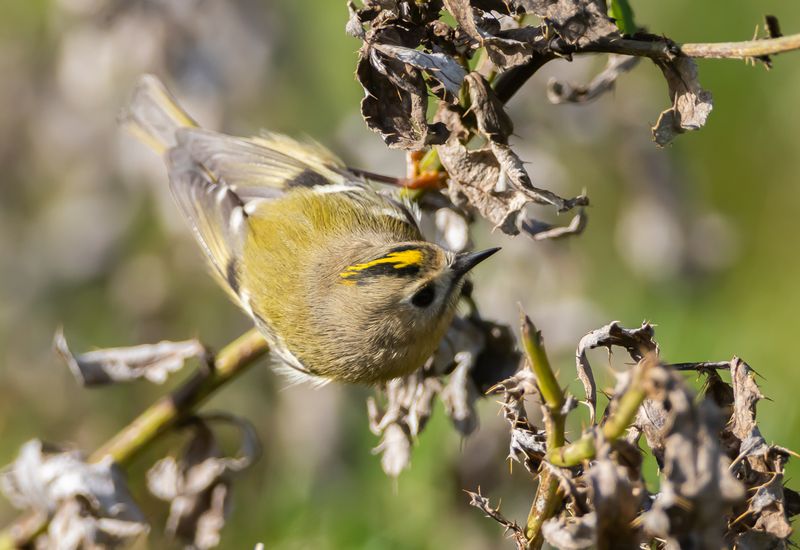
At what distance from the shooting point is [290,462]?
4.14 metres

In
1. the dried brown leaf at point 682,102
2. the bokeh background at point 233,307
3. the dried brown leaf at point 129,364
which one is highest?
the dried brown leaf at point 682,102

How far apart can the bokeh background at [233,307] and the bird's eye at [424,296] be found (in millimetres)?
757

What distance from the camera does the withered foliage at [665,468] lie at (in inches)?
56.4

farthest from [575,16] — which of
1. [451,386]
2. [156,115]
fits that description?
[156,115]

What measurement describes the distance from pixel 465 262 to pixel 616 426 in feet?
4.38

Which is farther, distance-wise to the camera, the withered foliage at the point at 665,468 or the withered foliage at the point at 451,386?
the withered foliage at the point at 451,386

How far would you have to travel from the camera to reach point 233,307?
4594mm

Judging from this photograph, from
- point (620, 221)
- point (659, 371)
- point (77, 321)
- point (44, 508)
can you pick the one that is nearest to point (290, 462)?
point (77, 321)

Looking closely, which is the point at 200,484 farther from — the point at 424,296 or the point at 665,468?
the point at 665,468

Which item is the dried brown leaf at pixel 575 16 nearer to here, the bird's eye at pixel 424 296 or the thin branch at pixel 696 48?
the thin branch at pixel 696 48

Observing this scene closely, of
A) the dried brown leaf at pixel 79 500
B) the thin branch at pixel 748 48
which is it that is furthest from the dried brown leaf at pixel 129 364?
the thin branch at pixel 748 48

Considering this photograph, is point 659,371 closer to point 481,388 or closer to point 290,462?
point 481,388

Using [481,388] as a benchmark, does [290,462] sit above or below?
below

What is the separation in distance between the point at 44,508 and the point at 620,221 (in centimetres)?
315
